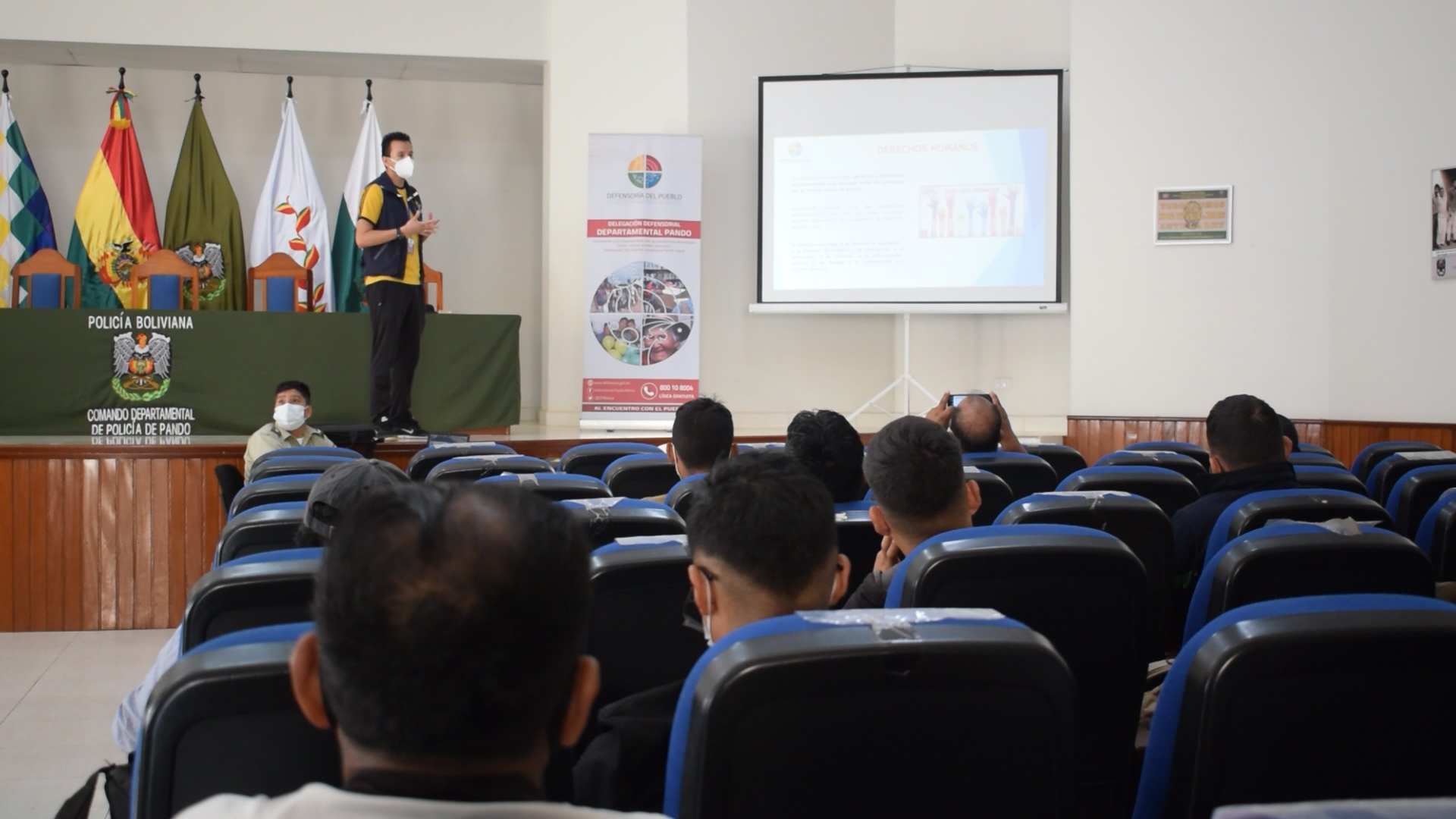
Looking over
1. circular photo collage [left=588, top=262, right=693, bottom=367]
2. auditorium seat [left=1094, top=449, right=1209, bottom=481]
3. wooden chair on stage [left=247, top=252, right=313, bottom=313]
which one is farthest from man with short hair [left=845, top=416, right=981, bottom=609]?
wooden chair on stage [left=247, top=252, right=313, bottom=313]

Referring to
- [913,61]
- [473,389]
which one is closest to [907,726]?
[473,389]

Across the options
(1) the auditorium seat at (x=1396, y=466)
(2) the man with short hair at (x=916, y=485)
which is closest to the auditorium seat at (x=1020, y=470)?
(1) the auditorium seat at (x=1396, y=466)

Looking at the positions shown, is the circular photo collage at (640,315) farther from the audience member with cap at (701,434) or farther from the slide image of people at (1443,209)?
the audience member with cap at (701,434)

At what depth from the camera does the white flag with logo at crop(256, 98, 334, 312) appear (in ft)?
27.3

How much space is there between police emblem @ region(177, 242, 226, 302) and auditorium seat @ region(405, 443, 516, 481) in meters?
4.78

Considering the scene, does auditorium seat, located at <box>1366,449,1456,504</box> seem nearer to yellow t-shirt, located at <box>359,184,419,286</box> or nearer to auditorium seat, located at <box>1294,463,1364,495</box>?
auditorium seat, located at <box>1294,463,1364,495</box>

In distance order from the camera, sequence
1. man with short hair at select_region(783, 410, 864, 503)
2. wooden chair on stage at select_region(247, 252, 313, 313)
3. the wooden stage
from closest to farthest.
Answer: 1. man with short hair at select_region(783, 410, 864, 503)
2. the wooden stage
3. wooden chair on stage at select_region(247, 252, 313, 313)

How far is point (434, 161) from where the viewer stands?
9234 mm

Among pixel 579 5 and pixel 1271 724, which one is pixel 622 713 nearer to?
pixel 1271 724

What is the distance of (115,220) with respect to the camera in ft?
26.6

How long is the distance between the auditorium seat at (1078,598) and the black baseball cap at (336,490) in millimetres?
1070

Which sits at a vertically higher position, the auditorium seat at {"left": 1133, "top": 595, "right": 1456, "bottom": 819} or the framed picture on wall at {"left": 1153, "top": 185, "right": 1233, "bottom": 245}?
the framed picture on wall at {"left": 1153, "top": 185, "right": 1233, "bottom": 245}

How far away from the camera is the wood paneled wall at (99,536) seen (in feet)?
16.8

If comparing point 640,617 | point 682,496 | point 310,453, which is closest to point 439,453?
point 310,453
